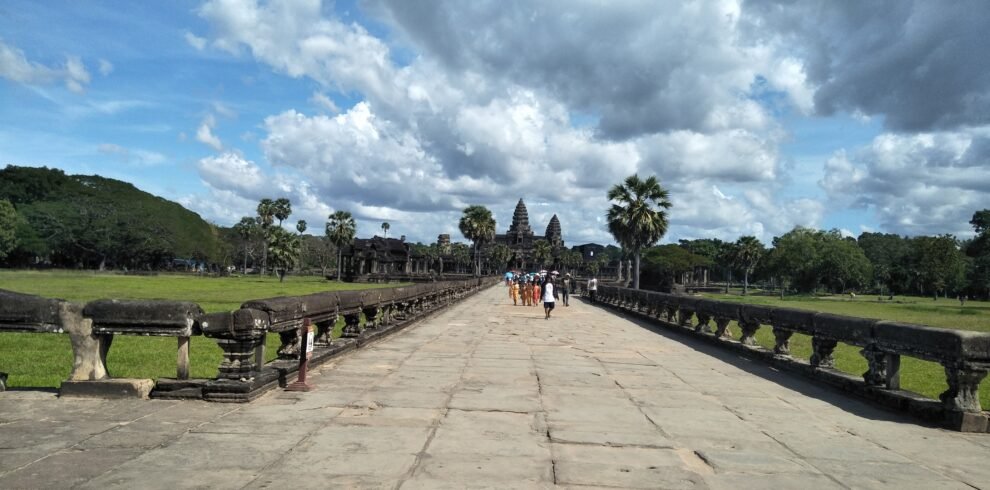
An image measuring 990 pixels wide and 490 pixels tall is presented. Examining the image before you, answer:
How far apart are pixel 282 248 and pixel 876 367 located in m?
79.7

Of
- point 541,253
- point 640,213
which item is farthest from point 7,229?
point 541,253


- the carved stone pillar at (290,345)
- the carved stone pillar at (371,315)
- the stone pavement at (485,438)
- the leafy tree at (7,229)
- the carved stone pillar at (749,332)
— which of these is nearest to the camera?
the stone pavement at (485,438)

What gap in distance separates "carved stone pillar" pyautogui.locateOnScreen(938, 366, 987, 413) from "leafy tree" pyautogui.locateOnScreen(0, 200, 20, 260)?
88.8 meters

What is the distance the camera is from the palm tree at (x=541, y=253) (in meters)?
146

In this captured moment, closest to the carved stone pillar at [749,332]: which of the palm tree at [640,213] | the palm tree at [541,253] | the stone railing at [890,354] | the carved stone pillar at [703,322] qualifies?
the stone railing at [890,354]

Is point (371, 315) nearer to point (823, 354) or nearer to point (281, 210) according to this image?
point (823, 354)

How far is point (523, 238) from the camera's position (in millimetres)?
167625

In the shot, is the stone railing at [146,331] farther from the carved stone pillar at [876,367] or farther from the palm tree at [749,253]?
the palm tree at [749,253]

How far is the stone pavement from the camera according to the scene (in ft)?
14.6

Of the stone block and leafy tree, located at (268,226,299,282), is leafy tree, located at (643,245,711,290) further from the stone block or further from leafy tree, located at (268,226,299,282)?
the stone block

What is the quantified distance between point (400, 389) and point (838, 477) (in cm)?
460

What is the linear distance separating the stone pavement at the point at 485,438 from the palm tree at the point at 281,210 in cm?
9448

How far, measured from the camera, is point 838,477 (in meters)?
4.76

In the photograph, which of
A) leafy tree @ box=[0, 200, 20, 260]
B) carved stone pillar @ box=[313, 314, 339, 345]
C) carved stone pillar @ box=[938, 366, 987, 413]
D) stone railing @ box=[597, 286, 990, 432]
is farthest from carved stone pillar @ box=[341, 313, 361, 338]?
leafy tree @ box=[0, 200, 20, 260]
